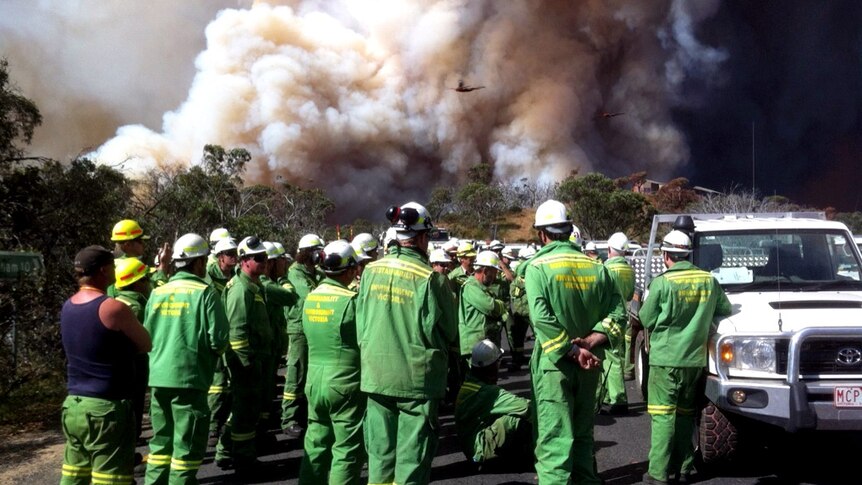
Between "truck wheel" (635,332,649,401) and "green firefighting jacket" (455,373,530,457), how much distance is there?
80.7 inches

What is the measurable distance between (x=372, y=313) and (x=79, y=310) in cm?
156

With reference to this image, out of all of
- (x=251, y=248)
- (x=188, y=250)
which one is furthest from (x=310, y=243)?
(x=188, y=250)

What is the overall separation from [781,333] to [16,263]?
5.94m

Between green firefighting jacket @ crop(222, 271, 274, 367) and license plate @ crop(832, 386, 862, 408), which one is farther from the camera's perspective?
green firefighting jacket @ crop(222, 271, 274, 367)

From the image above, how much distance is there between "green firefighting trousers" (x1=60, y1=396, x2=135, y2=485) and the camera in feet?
12.5

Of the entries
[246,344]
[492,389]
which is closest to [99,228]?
[246,344]

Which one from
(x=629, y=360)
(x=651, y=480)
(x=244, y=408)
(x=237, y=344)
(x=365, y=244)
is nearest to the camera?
(x=651, y=480)

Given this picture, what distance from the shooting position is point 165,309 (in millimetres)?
4676

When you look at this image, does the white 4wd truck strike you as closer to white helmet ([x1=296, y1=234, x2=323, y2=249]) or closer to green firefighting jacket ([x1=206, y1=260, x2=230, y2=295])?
white helmet ([x1=296, y1=234, x2=323, y2=249])

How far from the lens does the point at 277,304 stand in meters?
6.57

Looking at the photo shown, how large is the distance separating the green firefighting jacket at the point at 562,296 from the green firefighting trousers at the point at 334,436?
1184mm

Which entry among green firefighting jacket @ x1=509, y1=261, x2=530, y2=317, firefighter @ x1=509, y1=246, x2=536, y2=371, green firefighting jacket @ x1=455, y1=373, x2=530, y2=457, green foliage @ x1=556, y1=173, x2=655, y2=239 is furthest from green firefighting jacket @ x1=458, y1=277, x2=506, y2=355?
green foliage @ x1=556, y1=173, x2=655, y2=239

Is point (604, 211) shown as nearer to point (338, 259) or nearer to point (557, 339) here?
point (338, 259)

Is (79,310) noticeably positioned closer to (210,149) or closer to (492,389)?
(492,389)
